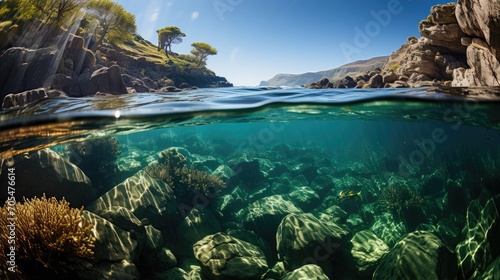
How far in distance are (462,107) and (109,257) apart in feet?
44.6

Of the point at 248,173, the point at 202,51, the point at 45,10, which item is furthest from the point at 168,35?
the point at 248,173

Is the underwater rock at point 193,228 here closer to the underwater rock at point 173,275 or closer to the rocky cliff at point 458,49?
the underwater rock at point 173,275

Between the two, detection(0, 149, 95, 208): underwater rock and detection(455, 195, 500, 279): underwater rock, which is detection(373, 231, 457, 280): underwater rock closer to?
detection(455, 195, 500, 279): underwater rock

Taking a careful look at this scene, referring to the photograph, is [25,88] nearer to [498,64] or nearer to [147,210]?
[147,210]

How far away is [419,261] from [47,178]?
11470 mm

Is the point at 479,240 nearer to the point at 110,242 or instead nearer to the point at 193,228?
the point at 193,228

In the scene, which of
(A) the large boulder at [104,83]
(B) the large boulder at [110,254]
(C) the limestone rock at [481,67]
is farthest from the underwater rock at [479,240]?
(A) the large boulder at [104,83]

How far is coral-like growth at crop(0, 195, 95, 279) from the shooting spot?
5.26m

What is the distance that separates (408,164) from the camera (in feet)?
71.2

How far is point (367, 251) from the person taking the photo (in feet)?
28.4

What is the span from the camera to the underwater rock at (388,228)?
33.8 ft

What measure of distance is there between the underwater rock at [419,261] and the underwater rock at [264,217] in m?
3.93

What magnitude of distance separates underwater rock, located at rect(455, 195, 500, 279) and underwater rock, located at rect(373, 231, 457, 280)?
1.43 ft

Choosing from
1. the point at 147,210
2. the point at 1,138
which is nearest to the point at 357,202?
the point at 147,210
